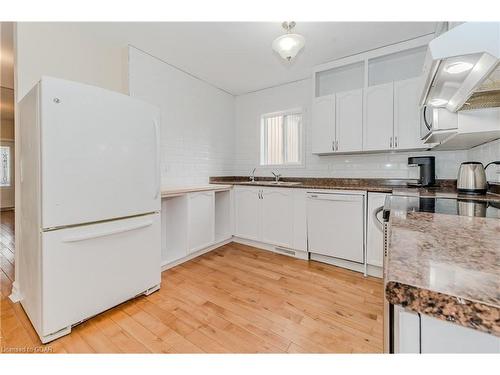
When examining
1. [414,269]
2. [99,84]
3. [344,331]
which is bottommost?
[344,331]

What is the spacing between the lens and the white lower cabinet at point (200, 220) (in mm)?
2652

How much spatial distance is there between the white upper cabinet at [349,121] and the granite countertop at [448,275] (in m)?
2.20

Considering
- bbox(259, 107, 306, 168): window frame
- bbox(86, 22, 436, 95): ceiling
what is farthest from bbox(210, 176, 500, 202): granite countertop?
bbox(86, 22, 436, 95): ceiling

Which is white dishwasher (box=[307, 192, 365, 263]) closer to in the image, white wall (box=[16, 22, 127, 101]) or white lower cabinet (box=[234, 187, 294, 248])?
white lower cabinet (box=[234, 187, 294, 248])

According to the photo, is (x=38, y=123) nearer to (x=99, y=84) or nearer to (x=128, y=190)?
(x=128, y=190)

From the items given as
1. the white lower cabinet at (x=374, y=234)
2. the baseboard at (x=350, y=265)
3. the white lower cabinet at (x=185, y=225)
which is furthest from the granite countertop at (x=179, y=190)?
the white lower cabinet at (x=374, y=234)

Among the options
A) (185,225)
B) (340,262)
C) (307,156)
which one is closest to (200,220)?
(185,225)

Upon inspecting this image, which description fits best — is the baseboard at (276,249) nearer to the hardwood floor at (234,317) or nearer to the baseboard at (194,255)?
the baseboard at (194,255)

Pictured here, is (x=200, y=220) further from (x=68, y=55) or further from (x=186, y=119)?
(x=68, y=55)

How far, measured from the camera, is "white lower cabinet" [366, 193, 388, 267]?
2.24 m

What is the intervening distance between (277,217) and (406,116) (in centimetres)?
180

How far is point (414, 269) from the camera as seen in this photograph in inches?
15.6
